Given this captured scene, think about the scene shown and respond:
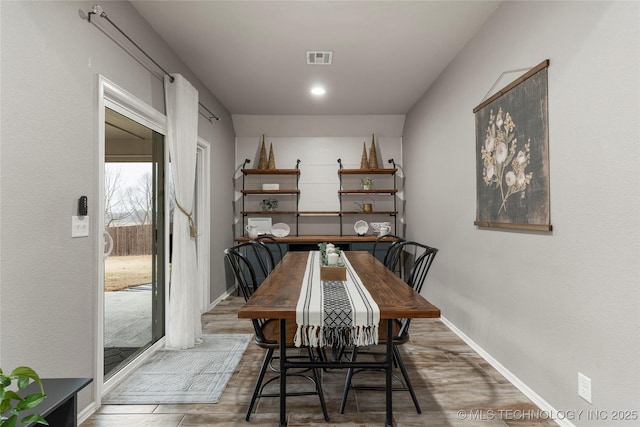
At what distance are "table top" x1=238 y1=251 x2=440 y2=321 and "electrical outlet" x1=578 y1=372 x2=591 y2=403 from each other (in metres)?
0.88

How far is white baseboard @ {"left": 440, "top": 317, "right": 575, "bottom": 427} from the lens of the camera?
1.95 m

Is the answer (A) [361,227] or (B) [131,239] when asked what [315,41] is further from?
(A) [361,227]

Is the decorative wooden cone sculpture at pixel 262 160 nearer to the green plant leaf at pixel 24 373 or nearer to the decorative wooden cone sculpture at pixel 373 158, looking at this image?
the decorative wooden cone sculpture at pixel 373 158

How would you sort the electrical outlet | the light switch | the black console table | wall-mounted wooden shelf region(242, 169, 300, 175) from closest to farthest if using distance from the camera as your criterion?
the black console table
the electrical outlet
the light switch
wall-mounted wooden shelf region(242, 169, 300, 175)

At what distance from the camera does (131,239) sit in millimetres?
2635

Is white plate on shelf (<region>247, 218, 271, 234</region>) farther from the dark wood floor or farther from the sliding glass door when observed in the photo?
the dark wood floor

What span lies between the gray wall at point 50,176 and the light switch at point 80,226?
0.03 meters

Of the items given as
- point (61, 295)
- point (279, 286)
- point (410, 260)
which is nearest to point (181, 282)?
point (61, 295)

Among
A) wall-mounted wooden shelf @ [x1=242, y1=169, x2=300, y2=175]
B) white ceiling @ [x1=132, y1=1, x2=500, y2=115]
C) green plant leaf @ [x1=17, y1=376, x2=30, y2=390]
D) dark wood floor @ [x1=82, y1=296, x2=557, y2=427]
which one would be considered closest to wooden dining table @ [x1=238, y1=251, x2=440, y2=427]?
dark wood floor @ [x1=82, y1=296, x2=557, y2=427]

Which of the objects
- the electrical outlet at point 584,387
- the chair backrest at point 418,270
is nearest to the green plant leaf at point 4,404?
the chair backrest at point 418,270

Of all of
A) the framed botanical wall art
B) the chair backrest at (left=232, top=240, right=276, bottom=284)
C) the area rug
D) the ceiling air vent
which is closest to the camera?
the framed botanical wall art

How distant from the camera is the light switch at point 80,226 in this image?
189 cm

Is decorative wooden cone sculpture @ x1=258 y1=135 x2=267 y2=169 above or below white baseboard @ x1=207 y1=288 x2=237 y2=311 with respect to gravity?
above

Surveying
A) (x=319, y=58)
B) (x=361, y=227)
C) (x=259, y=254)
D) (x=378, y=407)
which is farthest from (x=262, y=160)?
(x=378, y=407)
